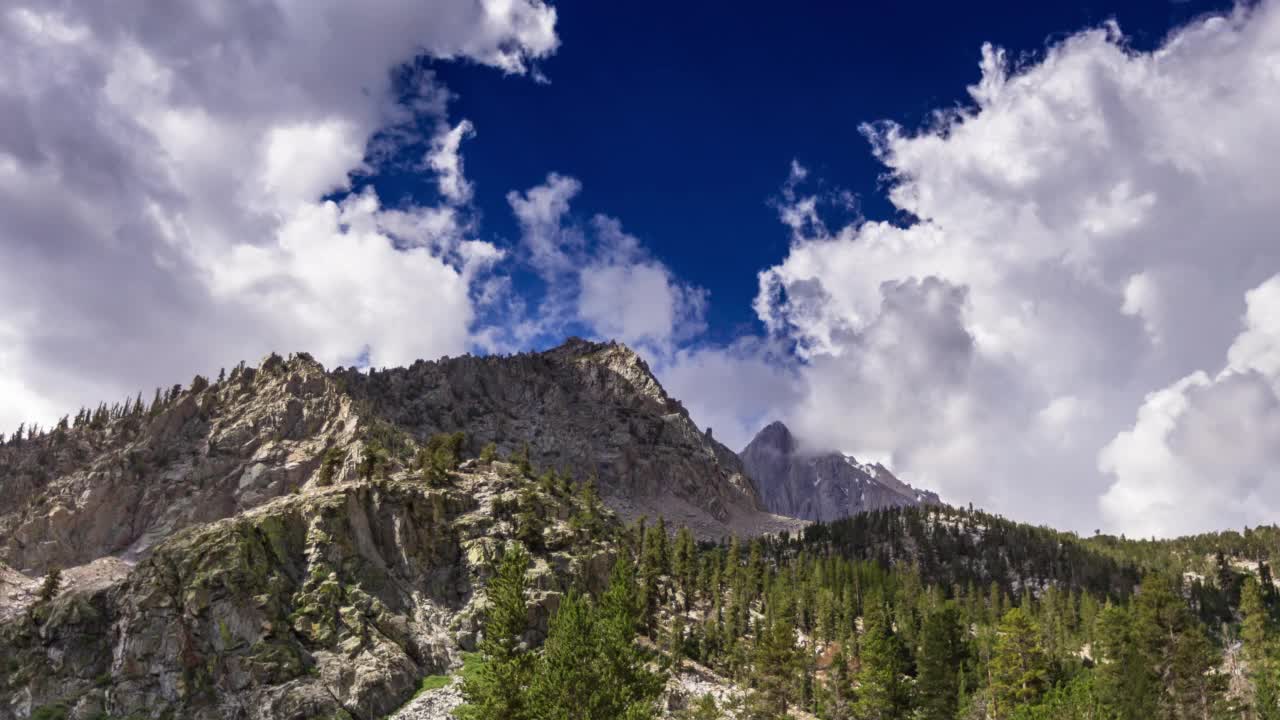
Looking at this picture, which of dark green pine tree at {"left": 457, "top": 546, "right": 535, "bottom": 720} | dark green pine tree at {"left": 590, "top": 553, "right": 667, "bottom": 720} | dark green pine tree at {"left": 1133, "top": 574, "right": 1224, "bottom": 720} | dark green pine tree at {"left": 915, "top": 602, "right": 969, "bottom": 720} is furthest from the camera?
dark green pine tree at {"left": 1133, "top": 574, "right": 1224, "bottom": 720}

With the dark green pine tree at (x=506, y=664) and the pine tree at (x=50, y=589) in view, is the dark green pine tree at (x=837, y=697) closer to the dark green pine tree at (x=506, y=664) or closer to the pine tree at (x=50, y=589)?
the dark green pine tree at (x=506, y=664)

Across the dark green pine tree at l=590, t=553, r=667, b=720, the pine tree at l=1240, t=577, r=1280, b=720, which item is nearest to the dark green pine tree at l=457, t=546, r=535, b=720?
the dark green pine tree at l=590, t=553, r=667, b=720

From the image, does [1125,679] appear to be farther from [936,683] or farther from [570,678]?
[570,678]

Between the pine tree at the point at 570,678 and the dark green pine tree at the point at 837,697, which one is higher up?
the pine tree at the point at 570,678

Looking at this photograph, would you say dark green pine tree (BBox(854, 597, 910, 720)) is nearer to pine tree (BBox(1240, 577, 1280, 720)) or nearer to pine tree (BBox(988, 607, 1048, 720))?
pine tree (BBox(988, 607, 1048, 720))

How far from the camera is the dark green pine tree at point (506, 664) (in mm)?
49406

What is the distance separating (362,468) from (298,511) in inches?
882

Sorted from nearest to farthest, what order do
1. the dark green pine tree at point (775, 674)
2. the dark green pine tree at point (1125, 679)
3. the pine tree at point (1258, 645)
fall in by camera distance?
the dark green pine tree at point (1125, 679) → the dark green pine tree at point (775, 674) → the pine tree at point (1258, 645)

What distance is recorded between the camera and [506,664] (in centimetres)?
4997

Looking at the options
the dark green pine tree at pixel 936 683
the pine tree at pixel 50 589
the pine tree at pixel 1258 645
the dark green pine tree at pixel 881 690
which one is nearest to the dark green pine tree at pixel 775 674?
the dark green pine tree at pixel 881 690

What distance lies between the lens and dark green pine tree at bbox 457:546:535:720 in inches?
1945

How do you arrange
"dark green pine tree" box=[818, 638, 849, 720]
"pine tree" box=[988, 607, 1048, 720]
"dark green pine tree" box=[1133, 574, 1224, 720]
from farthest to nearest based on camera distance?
"dark green pine tree" box=[818, 638, 849, 720] < "dark green pine tree" box=[1133, 574, 1224, 720] < "pine tree" box=[988, 607, 1048, 720]

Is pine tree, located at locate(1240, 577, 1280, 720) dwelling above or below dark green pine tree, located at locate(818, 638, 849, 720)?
above

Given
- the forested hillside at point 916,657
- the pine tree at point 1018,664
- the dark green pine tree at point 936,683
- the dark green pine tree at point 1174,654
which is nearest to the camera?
the pine tree at point 1018,664
